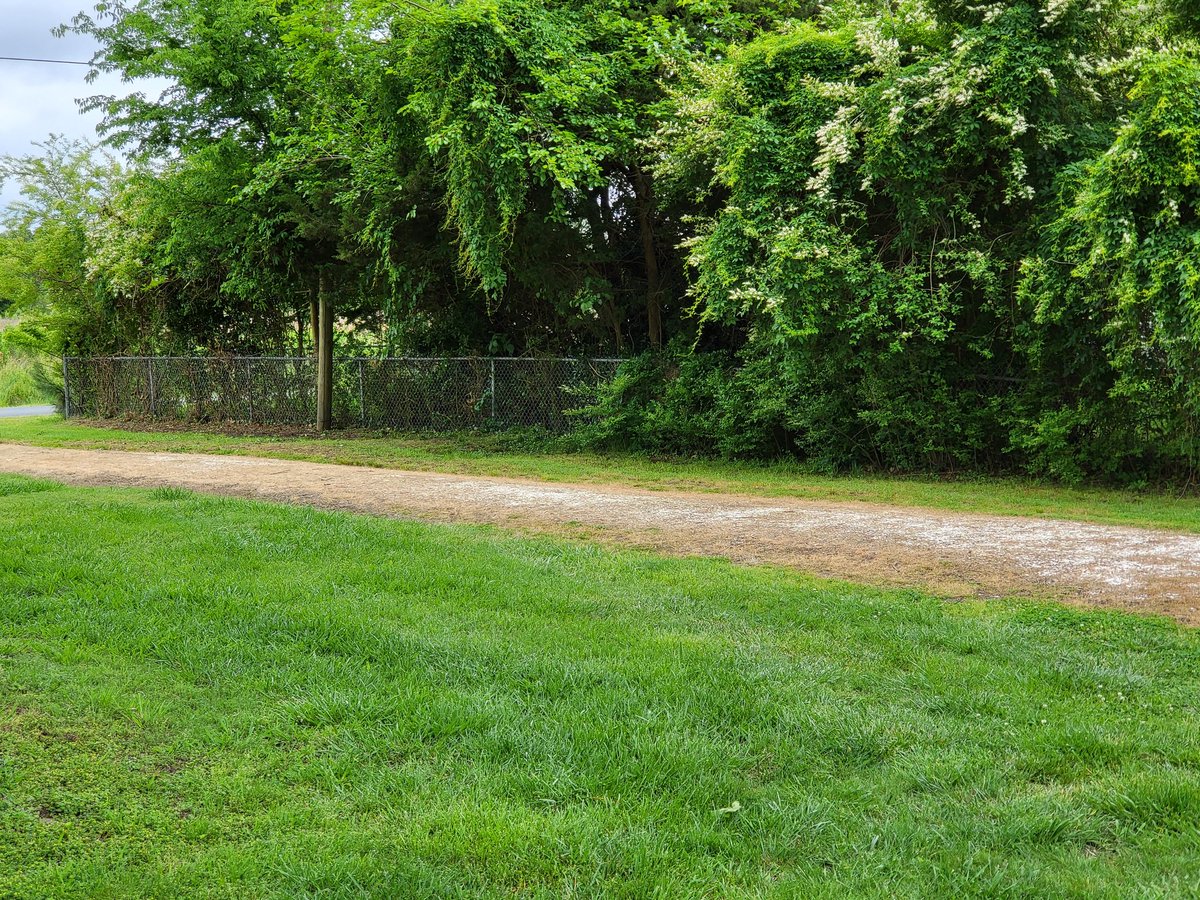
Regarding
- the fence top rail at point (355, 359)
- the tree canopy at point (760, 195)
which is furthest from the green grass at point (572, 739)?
the fence top rail at point (355, 359)

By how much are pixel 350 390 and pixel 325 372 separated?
761 millimetres

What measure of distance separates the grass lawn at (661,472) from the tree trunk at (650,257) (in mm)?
2698

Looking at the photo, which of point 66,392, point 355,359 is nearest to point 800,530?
point 355,359

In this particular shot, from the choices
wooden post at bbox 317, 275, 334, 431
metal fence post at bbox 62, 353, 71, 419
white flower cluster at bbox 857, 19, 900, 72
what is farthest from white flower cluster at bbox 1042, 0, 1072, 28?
metal fence post at bbox 62, 353, 71, 419

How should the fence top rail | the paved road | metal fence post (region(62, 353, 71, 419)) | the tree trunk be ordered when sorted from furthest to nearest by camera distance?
the paved road < metal fence post (region(62, 353, 71, 419)) < the fence top rail < the tree trunk

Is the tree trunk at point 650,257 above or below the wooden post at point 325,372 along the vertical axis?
above

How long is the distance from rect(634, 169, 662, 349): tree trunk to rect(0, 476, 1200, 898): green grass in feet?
33.4

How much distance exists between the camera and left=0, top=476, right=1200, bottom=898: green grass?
8.89 ft

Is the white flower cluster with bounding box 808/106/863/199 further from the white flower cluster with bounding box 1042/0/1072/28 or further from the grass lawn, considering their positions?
the grass lawn

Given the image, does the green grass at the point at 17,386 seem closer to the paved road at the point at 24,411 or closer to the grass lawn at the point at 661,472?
the paved road at the point at 24,411

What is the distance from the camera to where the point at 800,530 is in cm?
782

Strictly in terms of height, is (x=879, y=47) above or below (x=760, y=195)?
above

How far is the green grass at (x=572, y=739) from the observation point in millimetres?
2709

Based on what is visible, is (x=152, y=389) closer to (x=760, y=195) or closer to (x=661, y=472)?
(x=661, y=472)
